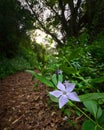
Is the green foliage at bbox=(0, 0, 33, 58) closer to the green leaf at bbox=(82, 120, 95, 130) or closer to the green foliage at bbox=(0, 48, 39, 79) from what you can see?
the green foliage at bbox=(0, 48, 39, 79)

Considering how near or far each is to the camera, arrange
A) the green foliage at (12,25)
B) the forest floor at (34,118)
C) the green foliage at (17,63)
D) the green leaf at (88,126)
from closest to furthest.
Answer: the green leaf at (88,126)
the forest floor at (34,118)
the green foliage at (17,63)
the green foliage at (12,25)

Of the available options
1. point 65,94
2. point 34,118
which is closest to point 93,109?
point 65,94

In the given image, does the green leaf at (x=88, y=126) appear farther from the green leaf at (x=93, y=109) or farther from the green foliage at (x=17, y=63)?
the green foliage at (x=17, y=63)

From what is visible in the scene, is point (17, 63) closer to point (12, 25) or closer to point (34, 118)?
point (12, 25)

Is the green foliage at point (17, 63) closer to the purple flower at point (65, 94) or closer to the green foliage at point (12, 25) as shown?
the green foliage at point (12, 25)

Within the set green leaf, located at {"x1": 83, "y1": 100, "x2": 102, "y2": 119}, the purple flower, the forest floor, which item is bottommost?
the forest floor

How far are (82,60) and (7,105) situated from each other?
8.00ft

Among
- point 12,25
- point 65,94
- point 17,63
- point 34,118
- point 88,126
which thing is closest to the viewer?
point 65,94

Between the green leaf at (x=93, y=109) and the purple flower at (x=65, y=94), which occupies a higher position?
the purple flower at (x=65, y=94)

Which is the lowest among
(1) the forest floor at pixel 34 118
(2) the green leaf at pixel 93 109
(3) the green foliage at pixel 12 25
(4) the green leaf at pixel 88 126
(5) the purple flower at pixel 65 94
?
(1) the forest floor at pixel 34 118

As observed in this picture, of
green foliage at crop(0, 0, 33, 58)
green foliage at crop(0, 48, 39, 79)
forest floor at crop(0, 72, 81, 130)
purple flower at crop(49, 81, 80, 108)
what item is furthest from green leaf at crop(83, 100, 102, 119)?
green foliage at crop(0, 0, 33, 58)

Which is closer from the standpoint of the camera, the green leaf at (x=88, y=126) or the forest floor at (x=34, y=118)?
the green leaf at (x=88, y=126)

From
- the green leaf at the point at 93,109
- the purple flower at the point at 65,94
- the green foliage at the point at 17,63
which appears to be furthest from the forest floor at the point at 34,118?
the green foliage at the point at 17,63

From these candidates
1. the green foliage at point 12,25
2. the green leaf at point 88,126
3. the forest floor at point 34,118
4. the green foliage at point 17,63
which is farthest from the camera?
the green foliage at point 12,25
